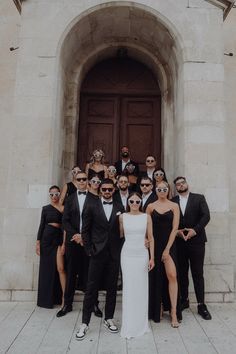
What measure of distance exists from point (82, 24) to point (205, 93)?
3430mm

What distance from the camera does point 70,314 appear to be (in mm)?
5195

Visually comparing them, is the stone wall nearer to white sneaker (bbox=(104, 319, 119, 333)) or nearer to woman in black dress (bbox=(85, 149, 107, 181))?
woman in black dress (bbox=(85, 149, 107, 181))

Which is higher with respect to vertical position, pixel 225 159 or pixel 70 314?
pixel 225 159

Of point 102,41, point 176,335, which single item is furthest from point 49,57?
point 176,335

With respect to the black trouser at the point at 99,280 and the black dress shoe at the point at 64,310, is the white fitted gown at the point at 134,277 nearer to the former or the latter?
the black trouser at the point at 99,280

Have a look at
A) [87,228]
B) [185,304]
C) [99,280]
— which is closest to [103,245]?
[87,228]

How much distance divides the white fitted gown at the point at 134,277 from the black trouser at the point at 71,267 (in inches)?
42.6

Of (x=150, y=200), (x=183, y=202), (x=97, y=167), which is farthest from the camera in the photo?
(x=97, y=167)

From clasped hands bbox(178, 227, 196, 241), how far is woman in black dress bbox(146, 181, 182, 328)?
1.31 feet

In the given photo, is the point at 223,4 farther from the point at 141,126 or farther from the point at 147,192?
the point at 147,192

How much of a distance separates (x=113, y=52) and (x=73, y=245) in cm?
609

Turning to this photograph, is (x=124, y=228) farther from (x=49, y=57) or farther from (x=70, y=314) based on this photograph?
(x=49, y=57)

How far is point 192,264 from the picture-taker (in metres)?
5.36

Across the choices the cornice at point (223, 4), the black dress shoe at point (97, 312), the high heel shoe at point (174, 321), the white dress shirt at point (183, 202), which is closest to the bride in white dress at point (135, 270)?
the high heel shoe at point (174, 321)
